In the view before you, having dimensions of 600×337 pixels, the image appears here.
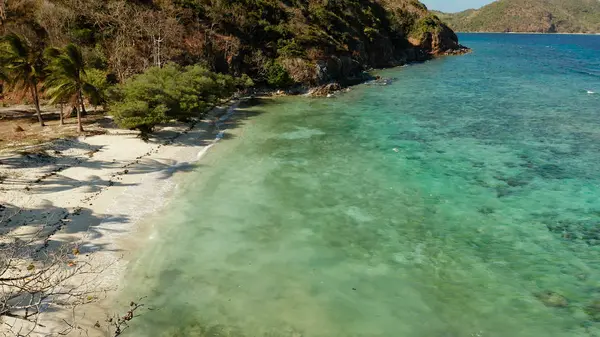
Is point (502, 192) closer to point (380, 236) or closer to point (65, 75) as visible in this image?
point (380, 236)

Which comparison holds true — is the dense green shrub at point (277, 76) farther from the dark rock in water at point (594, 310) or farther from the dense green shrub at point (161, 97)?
the dark rock in water at point (594, 310)

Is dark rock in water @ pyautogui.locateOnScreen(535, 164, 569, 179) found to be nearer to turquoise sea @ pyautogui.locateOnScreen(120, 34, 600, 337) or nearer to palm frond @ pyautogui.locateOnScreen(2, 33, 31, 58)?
turquoise sea @ pyautogui.locateOnScreen(120, 34, 600, 337)

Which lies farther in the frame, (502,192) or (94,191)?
(502,192)

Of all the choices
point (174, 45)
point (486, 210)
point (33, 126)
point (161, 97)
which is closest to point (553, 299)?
point (486, 210)

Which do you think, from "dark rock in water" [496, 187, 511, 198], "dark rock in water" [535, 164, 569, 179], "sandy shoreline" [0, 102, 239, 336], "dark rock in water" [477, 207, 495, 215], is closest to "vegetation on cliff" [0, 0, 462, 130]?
"sandy shoreline" [0, 102, 239, 336]

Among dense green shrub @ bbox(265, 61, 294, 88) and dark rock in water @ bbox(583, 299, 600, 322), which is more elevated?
dense green shrub @ bbox(265, 61, 294, 88)
